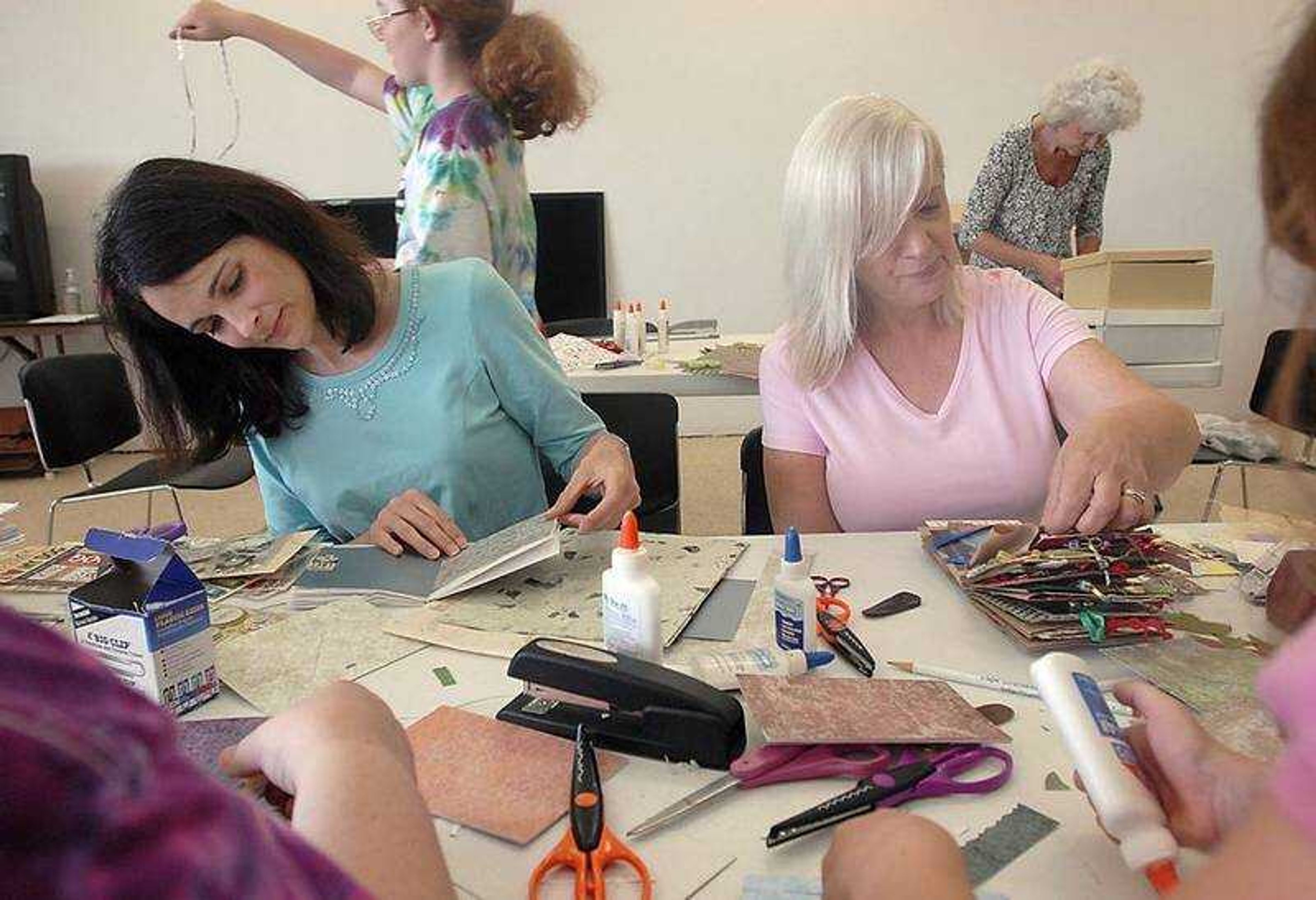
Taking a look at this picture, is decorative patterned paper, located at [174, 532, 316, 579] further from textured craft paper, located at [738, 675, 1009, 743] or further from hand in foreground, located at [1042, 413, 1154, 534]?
hand in foreground, located at [1042, 413, 1154, 534]

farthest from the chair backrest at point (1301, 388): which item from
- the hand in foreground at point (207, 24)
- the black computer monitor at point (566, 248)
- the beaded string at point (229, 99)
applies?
the beaded string at point (229, 99)

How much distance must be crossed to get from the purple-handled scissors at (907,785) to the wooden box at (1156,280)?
1.88m

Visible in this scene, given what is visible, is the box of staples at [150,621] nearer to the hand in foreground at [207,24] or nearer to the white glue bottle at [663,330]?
the hand in foreground at [207,24]

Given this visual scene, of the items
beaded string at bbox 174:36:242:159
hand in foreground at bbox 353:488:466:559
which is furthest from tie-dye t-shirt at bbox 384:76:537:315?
beaded string at bbox 174:36:242:159

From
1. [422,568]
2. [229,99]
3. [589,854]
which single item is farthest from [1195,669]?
[229,99]

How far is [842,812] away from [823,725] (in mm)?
99

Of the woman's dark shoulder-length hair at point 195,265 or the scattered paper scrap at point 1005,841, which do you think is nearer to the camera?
the scattered paper scrap at point 1005,841

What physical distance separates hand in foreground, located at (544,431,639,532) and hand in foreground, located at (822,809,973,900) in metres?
0.66

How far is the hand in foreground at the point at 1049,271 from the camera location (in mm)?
3256

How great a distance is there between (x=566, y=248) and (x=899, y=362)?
335cm

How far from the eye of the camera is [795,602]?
920mm

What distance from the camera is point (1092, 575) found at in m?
0.98

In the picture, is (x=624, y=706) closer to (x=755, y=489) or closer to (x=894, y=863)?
(x=894, y=863)

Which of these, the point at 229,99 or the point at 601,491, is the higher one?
the point at 229,99
